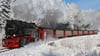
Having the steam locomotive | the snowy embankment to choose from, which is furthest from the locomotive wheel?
the snowy embankment

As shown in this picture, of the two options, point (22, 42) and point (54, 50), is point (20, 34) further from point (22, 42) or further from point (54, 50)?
point (54, 50)

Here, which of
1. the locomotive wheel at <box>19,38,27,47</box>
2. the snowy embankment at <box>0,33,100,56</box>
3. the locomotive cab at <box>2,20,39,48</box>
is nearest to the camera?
the snowy embankment at <box>0,33,100,56</box>

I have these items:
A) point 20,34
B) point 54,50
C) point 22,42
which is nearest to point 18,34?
point 20,34

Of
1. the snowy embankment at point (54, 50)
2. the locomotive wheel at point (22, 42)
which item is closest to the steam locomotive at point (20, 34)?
the locomotive wheel at point (22, 42)

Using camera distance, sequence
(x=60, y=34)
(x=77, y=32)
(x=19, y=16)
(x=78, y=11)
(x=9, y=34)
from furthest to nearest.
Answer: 1. (x=78, y=11)
2. (x=77, y=32)
3. (x=19, y=16)
4. (x=60, y=34)
5. (x=9, y=34)

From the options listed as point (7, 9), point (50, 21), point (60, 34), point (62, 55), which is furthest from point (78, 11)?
point (62, 55)

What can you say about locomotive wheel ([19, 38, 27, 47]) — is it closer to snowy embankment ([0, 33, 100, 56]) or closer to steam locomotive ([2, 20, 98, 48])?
steam locomotive ([2, 20, 98, 48])

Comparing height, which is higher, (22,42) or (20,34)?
(20,34)

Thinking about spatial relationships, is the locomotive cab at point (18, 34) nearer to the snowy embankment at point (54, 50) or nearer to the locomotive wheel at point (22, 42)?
the locomotive wheel at point (22, 42)

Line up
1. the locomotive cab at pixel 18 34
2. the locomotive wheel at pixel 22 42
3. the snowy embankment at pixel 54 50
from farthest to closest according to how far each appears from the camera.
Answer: the locomotive wheel at pixel 22 42, the locomotive cab at pixel 18 34, the snowy embankment at pixel 54 50

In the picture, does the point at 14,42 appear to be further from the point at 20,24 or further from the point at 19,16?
the point at 19,16

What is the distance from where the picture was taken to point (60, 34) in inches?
1308

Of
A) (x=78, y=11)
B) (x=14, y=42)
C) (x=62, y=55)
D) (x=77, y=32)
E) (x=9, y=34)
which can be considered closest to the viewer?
(x=62, y=55)

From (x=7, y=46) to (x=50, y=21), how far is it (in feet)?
93.4
